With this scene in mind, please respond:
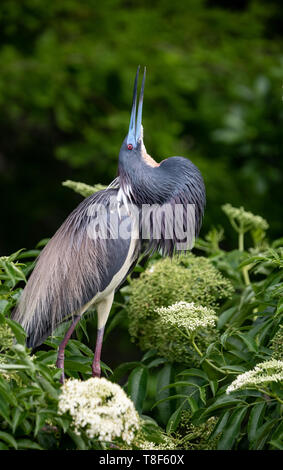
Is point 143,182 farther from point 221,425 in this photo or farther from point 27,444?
point 27,444

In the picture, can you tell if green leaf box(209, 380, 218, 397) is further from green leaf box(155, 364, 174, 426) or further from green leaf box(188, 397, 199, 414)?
green leaf box(155, 364, 174, 426)

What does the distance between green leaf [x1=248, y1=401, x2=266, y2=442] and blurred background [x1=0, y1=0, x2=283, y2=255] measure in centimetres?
427

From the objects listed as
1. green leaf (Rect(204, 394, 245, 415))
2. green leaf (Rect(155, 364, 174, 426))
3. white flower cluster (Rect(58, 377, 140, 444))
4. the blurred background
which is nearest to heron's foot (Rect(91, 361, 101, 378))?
green leaf (Rect(155, 364, 174, 426))

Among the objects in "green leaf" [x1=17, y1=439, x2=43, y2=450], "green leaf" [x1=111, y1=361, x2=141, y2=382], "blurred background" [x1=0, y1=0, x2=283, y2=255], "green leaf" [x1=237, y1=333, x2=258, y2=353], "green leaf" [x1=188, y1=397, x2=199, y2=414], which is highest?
"blurred background" [x1=0, y1=0, x2=283, y2=255]

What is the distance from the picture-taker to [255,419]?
267 cm

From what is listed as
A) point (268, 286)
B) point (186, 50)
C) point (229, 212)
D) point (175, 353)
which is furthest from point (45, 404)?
point (186, 50)

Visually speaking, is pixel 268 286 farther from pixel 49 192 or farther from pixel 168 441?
pixel 49 192

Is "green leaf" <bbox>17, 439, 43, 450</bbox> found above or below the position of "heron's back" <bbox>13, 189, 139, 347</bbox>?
below

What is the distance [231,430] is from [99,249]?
0.95 metres

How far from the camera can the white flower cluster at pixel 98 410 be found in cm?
221

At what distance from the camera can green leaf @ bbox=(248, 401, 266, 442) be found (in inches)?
104

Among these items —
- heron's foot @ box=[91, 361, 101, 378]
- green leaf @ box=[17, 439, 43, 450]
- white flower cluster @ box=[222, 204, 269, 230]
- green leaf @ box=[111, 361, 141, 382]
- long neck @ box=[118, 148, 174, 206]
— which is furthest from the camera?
white flower cluster @ box=[222, 204, 269, 230]

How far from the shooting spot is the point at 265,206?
25.0ft

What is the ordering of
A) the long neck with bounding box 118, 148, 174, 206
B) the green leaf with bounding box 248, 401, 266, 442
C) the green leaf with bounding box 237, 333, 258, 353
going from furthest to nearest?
1. the long neck with bounding box 118, 148, 174, 206
2. the green leaf with bounding box 237, 333, 258, 353
3. the green leaf with bounding box 248, 401, 266, 442
